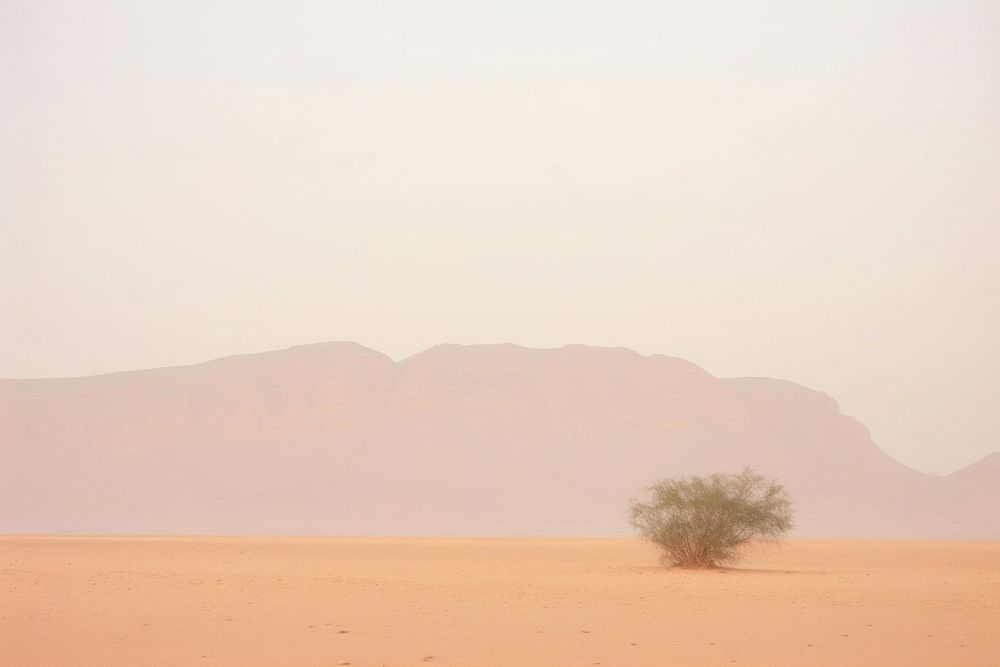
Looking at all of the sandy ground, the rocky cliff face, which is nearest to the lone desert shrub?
the sandy ground

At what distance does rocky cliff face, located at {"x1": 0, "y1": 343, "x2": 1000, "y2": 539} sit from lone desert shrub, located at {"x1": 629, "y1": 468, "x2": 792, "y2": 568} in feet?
294

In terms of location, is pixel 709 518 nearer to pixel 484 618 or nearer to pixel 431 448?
pixel 484 618

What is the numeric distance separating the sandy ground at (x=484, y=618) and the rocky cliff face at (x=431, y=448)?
314 ft

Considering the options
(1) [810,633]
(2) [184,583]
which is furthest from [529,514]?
(1) [810,633]

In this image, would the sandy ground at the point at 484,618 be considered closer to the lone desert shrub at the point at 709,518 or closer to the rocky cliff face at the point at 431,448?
the lone desert shrub at the point at 709,518

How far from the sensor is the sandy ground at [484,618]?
13141 millimetres

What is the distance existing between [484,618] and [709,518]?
16.0m

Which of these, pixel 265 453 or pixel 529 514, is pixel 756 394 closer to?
pixel 529 514

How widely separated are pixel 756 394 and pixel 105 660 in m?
151

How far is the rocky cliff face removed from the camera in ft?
415

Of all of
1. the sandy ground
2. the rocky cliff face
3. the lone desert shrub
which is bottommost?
the sandy ground

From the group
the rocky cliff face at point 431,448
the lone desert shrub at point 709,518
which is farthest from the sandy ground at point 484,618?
the rocky cliff face at point 431,448

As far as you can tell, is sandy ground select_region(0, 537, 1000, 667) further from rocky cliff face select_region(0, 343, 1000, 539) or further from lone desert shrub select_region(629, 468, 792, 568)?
rocky cliff face select_region(0, 343, 1000, 539)

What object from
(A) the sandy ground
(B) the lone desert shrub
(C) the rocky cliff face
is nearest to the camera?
(A) the sandy ground
